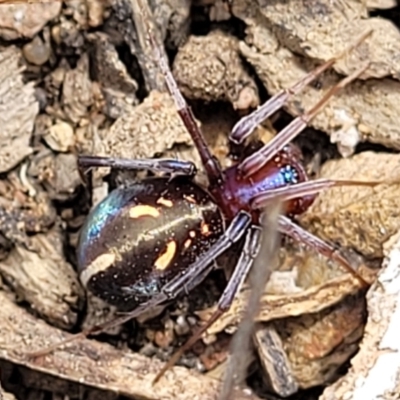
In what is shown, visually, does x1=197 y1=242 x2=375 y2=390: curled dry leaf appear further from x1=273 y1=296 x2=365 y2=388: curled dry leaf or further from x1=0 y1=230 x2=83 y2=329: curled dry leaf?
x1=0 y1=230 x2=83 y2=329: curled dry leaf

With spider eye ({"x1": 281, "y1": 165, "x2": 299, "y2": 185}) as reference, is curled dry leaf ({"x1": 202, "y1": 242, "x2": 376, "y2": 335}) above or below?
below

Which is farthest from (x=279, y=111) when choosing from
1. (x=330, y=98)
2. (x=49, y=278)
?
(x=49, y=278)

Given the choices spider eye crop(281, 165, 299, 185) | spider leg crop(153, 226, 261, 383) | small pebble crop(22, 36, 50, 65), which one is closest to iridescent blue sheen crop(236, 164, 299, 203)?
spider eye crop(281, 165, 299, 185)

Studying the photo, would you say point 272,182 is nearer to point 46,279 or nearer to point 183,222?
point 183,222

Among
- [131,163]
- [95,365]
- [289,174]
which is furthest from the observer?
[289,174]

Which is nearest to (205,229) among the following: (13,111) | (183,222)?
(183,222)
